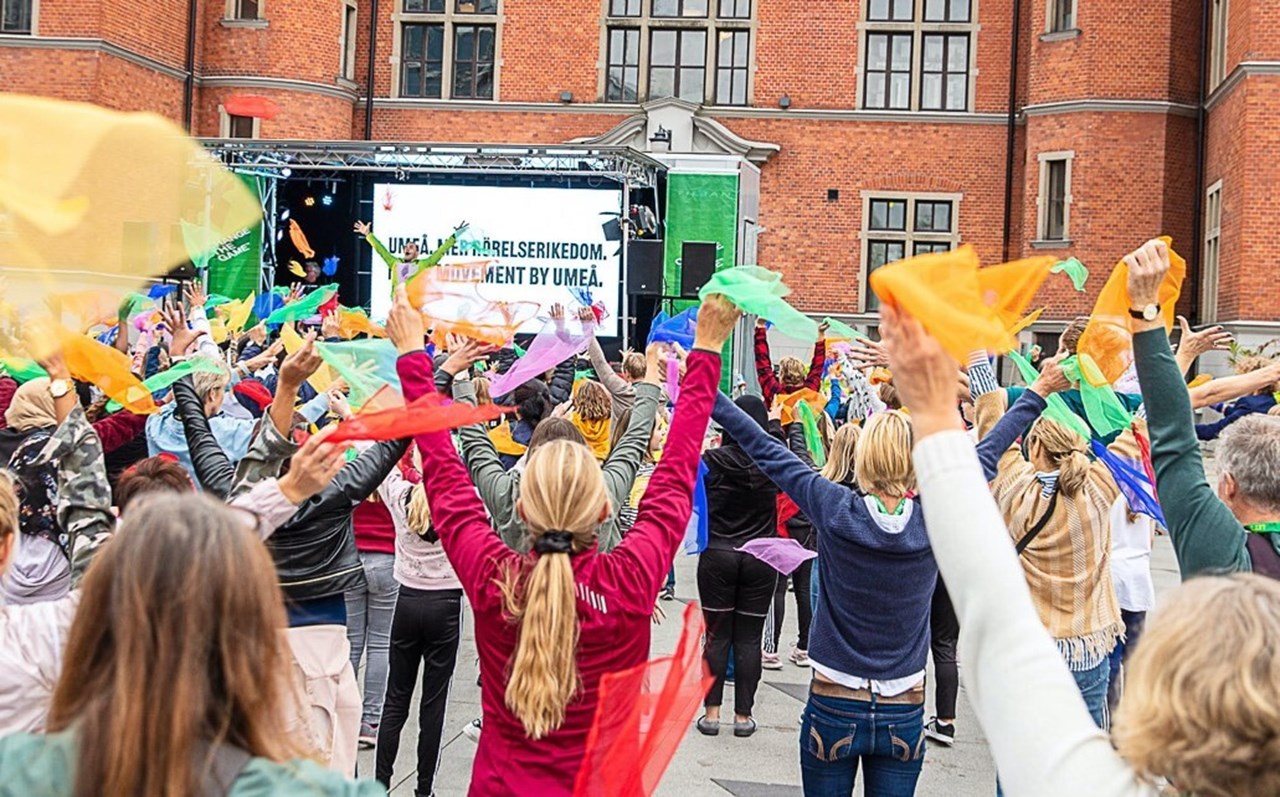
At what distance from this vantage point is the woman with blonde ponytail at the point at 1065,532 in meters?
5.11

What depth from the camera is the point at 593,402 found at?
320 inches

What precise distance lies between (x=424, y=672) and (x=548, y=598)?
9.74ft

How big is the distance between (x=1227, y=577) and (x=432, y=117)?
27277 mm

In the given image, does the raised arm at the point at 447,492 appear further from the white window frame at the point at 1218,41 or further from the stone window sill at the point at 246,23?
the stone window sill at the point at 246,23

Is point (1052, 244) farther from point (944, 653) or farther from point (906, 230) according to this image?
point (944, 653)

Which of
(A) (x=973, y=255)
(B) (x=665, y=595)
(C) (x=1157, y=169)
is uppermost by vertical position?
(C) (x=1157, y=169)

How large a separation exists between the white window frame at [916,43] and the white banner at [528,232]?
9.01 m

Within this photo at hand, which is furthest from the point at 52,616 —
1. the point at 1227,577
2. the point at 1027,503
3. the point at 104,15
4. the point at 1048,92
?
the point at 1048,92

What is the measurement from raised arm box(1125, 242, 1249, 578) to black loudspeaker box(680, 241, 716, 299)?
12891mm

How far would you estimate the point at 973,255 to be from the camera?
227 cm

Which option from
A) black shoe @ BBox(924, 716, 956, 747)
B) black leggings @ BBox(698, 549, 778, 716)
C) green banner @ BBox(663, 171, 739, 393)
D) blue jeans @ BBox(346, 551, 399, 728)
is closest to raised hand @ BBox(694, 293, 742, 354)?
blue jeans @ BBox(346, 551, 399, 728)

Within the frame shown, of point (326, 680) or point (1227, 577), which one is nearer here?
point (1227, 577)

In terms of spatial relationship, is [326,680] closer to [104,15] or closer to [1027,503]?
[1027,503]

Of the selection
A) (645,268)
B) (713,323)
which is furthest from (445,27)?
(713,323)
